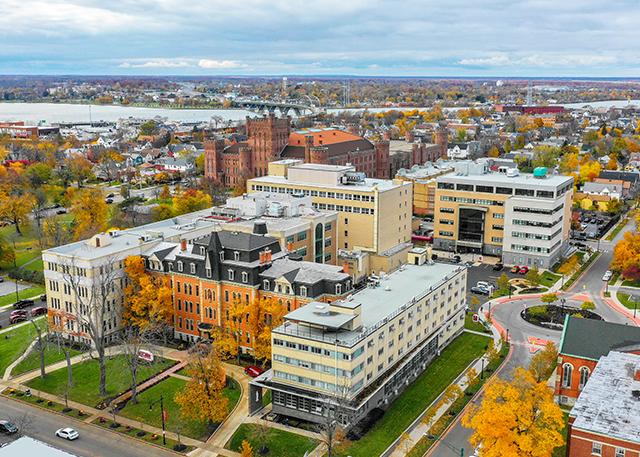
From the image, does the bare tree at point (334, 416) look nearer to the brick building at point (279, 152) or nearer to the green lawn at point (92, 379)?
the green lawn at point (92, 379)

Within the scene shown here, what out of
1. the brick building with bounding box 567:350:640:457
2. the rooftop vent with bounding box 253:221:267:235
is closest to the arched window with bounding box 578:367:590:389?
the brick building with bounding box 567:350:640:457

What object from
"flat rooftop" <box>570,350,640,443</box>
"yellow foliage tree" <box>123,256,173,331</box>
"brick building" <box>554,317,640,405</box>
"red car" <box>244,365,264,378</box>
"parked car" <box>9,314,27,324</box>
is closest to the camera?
"flat rooftop" <box>570,350,640,443</box>

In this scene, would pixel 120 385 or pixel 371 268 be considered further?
pixel 371 268

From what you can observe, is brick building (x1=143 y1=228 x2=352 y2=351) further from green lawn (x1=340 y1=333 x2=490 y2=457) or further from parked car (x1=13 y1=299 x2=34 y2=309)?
parked car (x1=13 y1=299 x2=34 y2=309)

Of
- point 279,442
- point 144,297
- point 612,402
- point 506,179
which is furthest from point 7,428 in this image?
point 506,179

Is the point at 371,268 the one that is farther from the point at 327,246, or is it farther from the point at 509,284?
the point at 509,284

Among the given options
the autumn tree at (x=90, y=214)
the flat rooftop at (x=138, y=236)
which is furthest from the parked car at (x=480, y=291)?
the autumn tree at (x=90, y=214)

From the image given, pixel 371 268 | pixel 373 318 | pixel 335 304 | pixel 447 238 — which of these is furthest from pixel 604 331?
pixel 447 238
